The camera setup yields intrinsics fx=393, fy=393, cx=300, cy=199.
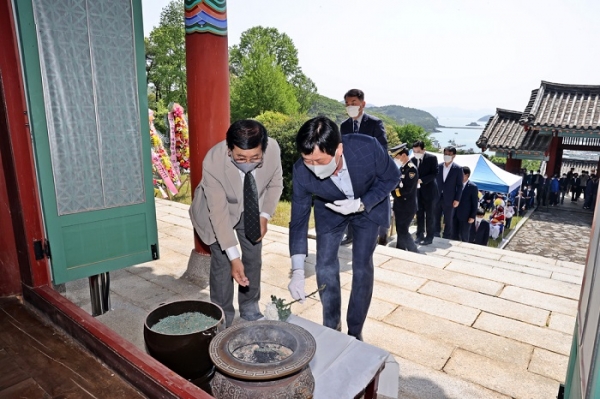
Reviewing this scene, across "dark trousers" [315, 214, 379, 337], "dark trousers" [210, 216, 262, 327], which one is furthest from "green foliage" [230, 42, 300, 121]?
"dark trousers" [315, 214, 379, 337]

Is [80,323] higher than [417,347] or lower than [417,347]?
higher

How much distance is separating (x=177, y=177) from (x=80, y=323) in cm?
924

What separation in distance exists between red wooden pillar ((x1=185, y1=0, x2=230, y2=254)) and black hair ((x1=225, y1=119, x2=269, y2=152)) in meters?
1.77

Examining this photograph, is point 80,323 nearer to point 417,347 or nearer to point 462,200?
point 417,347

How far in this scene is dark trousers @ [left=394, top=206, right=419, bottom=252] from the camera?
648 centimetres

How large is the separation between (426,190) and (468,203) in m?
1.22

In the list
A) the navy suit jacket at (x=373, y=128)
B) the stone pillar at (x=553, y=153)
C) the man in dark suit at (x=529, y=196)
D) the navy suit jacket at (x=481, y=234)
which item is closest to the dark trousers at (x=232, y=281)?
the navy suit jacket at (x=373, y=128)

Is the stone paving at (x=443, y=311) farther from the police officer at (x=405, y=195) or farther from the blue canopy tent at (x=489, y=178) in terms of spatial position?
the blue canopy tent at (x=489, y=178)

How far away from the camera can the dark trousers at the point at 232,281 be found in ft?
10.1

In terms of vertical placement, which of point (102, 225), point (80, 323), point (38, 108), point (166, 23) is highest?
point (166, 23)

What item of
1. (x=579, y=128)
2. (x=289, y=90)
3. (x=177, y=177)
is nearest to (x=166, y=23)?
(x=289, y=90)

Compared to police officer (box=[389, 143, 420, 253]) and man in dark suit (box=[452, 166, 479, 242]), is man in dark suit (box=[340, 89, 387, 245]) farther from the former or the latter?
man in dark suit (box=[452, 166, 479, 242])

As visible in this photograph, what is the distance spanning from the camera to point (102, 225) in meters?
3.12

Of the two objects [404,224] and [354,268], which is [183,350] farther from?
[404,224]
